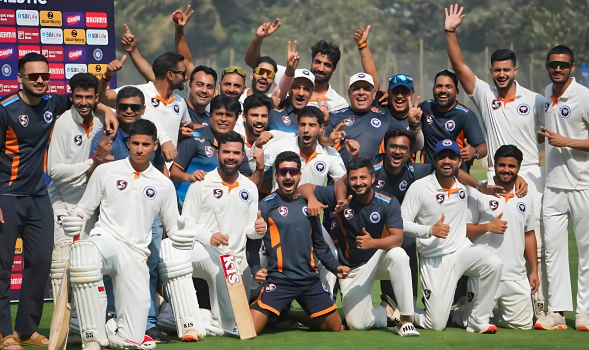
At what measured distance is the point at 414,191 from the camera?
616cm

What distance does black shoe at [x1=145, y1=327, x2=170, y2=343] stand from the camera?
5344mm

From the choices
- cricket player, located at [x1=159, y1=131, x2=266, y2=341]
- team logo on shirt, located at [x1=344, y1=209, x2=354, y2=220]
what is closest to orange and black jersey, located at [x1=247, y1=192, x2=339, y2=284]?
cricket player, located at [x1=159, y1=131, x2=266, y2=341]

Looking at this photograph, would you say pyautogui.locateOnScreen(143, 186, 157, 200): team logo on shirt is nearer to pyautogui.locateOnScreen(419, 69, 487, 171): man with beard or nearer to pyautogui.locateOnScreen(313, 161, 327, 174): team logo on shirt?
pyautogui.locateOnScreen(313, 161, 327, 174): team logo on shirt

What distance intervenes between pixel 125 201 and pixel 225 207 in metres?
0.88

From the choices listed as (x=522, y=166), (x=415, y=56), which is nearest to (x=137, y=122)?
(x=522, y=166)

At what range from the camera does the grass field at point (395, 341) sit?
5.22 metres

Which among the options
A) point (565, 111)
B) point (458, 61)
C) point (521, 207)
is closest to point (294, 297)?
point (521, 207)

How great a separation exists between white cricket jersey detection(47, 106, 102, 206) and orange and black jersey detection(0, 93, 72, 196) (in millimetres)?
318

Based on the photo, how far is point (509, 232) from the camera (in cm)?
627

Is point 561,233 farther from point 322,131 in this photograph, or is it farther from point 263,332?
point 263,332

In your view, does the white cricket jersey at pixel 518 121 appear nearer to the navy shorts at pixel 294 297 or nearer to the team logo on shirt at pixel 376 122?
the team logo on shirt at pixel 376 122

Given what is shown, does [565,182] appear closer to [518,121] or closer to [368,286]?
[518,121]

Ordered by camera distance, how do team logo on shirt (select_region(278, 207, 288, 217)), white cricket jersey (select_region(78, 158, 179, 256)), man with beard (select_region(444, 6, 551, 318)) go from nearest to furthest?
white cricket jersey (select_region(78, 158, 179, 256)), team logo on shirt (select_region(278, 207, 288, 217)), man with beard (select_region(444, 6, 551, 318))

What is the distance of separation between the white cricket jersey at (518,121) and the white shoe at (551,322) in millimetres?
1340
